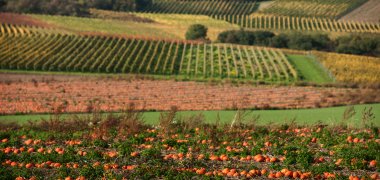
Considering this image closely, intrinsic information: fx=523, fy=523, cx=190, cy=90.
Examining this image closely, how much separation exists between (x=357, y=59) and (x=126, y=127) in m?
44.2

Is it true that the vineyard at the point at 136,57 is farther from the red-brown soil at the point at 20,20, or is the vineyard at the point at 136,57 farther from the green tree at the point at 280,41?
the red-brown soil at the point at 20,20

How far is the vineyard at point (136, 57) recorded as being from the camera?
2004 inches

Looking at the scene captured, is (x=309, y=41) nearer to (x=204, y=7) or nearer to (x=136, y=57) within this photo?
(x=136, y=57)

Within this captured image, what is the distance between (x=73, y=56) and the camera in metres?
→ 55.2

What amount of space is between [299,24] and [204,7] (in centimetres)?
2697

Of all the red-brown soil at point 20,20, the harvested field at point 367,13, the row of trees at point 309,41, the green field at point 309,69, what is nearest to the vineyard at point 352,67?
the green field at point 309,69

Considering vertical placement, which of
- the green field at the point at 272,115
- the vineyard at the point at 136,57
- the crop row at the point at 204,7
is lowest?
the vineyard at the point at 136,57

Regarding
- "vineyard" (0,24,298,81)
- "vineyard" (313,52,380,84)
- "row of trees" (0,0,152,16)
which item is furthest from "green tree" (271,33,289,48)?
"row of trees" (0,0,152,16)

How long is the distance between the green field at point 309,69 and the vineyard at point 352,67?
799 mm

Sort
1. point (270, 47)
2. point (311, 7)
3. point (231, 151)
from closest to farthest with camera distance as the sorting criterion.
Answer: point (231, 151) → point (270, 47) → point (311, 7)

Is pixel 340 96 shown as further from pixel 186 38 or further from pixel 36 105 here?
pixel 186 38

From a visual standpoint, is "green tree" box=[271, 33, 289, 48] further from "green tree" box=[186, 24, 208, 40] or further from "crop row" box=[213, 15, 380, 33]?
"crop row" box=[213, 15, 380, 33]

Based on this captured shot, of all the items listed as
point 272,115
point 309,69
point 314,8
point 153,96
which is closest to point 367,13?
point 314,8

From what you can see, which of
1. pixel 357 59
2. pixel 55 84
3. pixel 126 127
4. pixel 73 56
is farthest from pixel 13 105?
pixel 357 59
